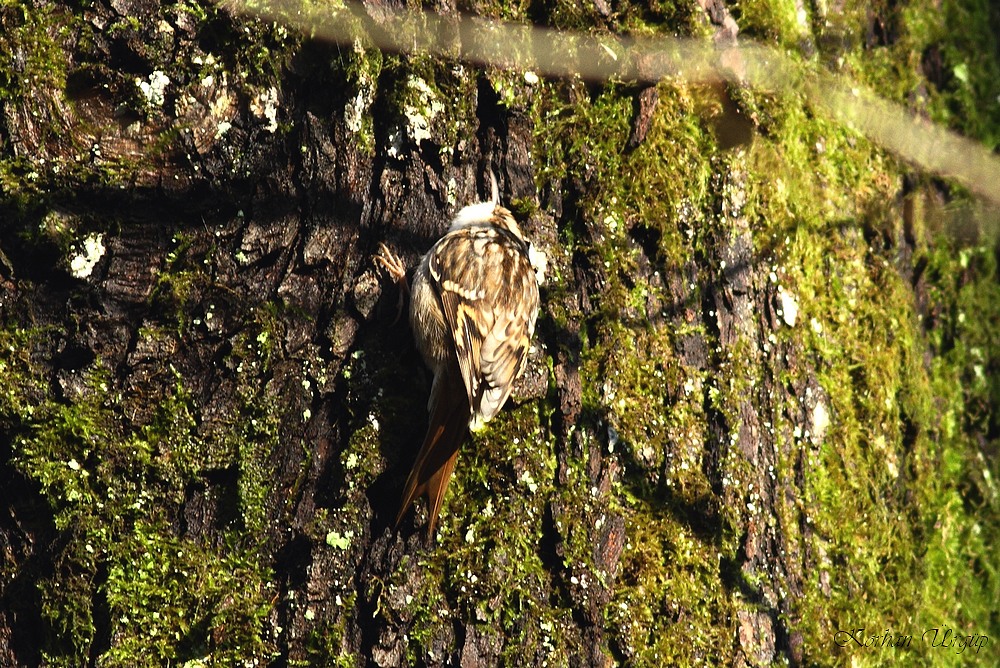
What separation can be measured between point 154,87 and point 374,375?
74 cm

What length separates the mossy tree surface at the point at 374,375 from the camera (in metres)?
1.98

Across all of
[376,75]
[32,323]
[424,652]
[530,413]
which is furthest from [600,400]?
[32,323]

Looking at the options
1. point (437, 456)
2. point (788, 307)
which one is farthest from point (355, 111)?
point (788, 307)

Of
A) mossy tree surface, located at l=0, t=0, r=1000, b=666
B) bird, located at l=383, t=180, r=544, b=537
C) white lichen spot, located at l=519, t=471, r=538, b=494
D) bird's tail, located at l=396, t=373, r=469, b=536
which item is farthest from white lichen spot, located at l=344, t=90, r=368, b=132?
white lichen spot, located at l=519, t=471, r=538, b=494

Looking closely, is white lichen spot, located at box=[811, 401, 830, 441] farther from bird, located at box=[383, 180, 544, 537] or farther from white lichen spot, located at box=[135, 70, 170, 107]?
white lichen spot, located at box=[135, 70, 170, 107]

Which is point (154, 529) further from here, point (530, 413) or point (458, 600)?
point (530, 413)

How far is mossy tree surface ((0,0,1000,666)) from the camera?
1976 millimetres

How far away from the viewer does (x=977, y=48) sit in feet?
11.1

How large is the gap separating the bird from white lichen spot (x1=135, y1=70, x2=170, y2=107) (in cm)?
64

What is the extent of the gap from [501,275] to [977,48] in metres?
1.98

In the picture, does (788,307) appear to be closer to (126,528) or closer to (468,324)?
(468,324)

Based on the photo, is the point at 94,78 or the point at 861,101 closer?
the point at 94,78

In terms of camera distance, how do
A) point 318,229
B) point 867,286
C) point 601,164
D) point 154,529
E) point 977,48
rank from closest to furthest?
1. point 154,529
2. point 318,229
3. point 601,164
4. point 867,286
5. point 977,48

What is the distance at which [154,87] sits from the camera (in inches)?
81.1
